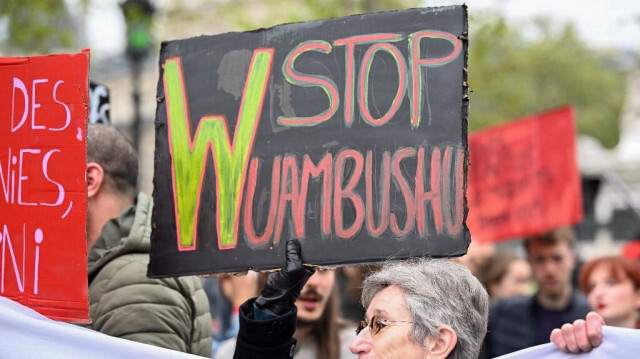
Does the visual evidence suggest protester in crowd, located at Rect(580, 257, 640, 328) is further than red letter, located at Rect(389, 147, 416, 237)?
Yes

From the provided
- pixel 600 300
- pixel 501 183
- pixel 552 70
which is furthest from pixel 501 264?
pixel 552 70

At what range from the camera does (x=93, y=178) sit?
3.65 m

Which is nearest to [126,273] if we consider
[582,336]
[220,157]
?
[220,157]

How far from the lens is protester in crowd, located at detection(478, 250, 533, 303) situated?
7.90 meters

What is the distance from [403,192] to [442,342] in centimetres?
45

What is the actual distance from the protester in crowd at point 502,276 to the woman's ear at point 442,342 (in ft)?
16.1

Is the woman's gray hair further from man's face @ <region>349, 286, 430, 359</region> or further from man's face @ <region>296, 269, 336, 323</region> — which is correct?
man's face @ <region>296, 269, 336, 323</region>

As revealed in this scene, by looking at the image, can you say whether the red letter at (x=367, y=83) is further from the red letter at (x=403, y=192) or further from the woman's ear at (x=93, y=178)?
the woman's ear at (x=93, y=178)

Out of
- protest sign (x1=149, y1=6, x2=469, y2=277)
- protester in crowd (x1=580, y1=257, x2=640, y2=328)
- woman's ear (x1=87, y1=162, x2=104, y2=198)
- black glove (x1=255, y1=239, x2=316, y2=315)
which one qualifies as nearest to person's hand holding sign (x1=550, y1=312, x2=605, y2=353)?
protest sign (x1=149, y1=6, x2=469, y2=277)

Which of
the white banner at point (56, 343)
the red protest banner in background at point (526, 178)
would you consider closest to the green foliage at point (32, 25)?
the red protest banner in background at point (526, 178)

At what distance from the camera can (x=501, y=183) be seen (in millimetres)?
8453

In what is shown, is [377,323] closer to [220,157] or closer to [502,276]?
[220,157]

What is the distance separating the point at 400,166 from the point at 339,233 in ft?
0.88

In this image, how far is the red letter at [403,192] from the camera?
2.95 metres
